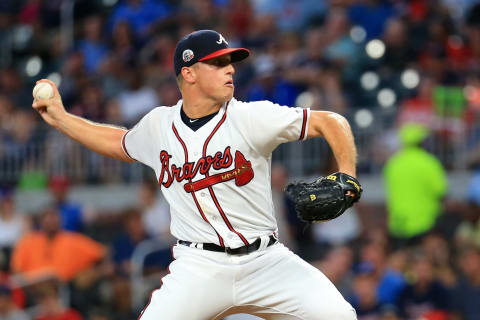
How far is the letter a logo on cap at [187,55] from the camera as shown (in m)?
4.85

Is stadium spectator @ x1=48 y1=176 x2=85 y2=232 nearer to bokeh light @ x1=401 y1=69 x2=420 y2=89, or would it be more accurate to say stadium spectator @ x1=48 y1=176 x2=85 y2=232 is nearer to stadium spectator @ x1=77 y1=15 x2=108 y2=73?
stadium spectator @ x1=77 y1=15 x2=108 y2=73

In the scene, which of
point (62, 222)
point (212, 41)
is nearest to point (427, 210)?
point (62, 222)

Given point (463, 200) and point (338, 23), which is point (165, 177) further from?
point (338, 23)

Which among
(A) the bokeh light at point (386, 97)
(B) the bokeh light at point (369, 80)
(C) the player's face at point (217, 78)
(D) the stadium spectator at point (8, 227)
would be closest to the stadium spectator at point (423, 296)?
(A) the bokeh light at point (386, 97)

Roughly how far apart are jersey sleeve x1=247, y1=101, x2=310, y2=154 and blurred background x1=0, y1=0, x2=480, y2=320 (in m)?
3.48

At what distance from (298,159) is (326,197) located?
6.23m

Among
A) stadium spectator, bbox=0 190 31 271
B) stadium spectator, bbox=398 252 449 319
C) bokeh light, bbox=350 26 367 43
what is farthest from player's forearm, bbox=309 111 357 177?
stadium spectator, bbox=0 190 31 271

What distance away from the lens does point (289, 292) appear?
465 cm

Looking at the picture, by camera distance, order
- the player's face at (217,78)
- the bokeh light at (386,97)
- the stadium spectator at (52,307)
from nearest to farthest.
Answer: the player's face at (217,78) → the stadium spectator at (52,307) → the bokeh light at (386,97)

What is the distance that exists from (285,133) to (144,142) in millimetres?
832

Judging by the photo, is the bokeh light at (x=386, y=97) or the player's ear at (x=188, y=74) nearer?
the player's ear at (x=188, y=74)

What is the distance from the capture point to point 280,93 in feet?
34.0

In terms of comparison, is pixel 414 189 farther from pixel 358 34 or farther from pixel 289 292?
pixel 289 292

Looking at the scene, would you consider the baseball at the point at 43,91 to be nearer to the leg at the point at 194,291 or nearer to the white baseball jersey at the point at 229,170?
the white baseball jersey at the point at 229,170
